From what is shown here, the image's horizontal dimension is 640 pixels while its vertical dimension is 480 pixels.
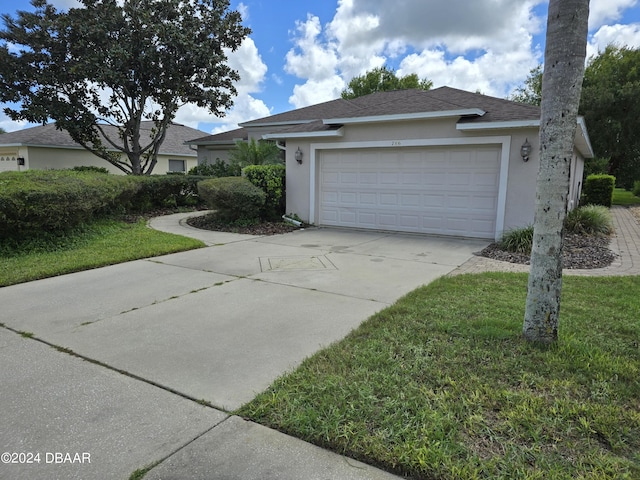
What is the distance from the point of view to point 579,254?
24.7ft

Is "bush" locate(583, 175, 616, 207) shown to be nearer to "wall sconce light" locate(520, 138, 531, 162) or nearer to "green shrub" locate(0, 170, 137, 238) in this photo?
"wall sconce light" locate(520, 138, 531, 162)

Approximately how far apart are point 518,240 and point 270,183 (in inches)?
260

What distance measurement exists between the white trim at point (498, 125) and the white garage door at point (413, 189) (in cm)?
57

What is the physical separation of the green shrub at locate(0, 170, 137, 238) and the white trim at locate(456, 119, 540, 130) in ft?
26.9

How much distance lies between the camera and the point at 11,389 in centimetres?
279

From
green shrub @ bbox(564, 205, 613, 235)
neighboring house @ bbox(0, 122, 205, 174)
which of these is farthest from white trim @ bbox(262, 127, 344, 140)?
neighboring house @ bbox(0, 122, 205, 174)

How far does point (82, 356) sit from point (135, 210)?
10.5 metres

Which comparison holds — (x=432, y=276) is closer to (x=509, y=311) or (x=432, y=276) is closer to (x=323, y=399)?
(x=509, y=311)

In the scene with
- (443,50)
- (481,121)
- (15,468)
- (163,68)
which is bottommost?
(15,468)

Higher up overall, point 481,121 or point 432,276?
point 481,121

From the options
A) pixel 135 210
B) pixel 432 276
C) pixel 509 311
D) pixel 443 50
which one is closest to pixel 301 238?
pixel 432 276

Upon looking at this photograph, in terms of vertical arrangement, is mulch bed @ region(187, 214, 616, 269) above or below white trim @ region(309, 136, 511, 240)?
below

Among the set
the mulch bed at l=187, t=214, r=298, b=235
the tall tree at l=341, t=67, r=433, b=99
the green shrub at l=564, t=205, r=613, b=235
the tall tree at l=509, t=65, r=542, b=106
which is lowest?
the mulch bed at l=187, t=214, r=298, b=235

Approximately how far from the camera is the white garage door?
910 centimetres
